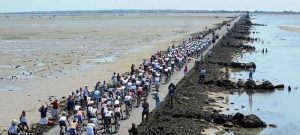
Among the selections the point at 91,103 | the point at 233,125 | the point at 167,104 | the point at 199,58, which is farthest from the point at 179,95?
the point at 199,58

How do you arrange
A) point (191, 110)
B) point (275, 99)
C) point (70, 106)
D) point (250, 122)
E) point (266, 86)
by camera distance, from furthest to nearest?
point (266, 86) < point (275, 99) < point (191, 110) < point (250, 122) < point (70, 106)

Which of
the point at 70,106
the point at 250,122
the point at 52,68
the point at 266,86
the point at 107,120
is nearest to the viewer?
the point at 107,120

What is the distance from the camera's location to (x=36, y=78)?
1690 inches

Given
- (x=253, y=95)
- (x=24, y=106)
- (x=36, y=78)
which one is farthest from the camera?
(x=36, y=78)

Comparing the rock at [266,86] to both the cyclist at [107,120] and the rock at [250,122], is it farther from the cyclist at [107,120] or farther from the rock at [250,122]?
the cyclist at [107,120]

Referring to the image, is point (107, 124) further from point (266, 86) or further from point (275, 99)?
point (266, 86)

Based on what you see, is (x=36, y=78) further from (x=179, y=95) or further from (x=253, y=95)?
(x=253, y=95)

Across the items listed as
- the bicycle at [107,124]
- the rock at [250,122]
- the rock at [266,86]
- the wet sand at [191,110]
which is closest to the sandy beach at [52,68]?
the bicycle at [107,124]

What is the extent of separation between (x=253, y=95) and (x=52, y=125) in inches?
694

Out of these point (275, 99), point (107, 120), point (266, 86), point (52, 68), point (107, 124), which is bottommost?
point (275, 99)

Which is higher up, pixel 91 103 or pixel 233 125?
pixel 91 103

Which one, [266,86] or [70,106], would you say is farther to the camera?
[266,86]

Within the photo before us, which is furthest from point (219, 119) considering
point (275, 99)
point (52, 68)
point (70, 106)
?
point (52, 68)

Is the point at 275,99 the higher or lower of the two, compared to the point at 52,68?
lower
